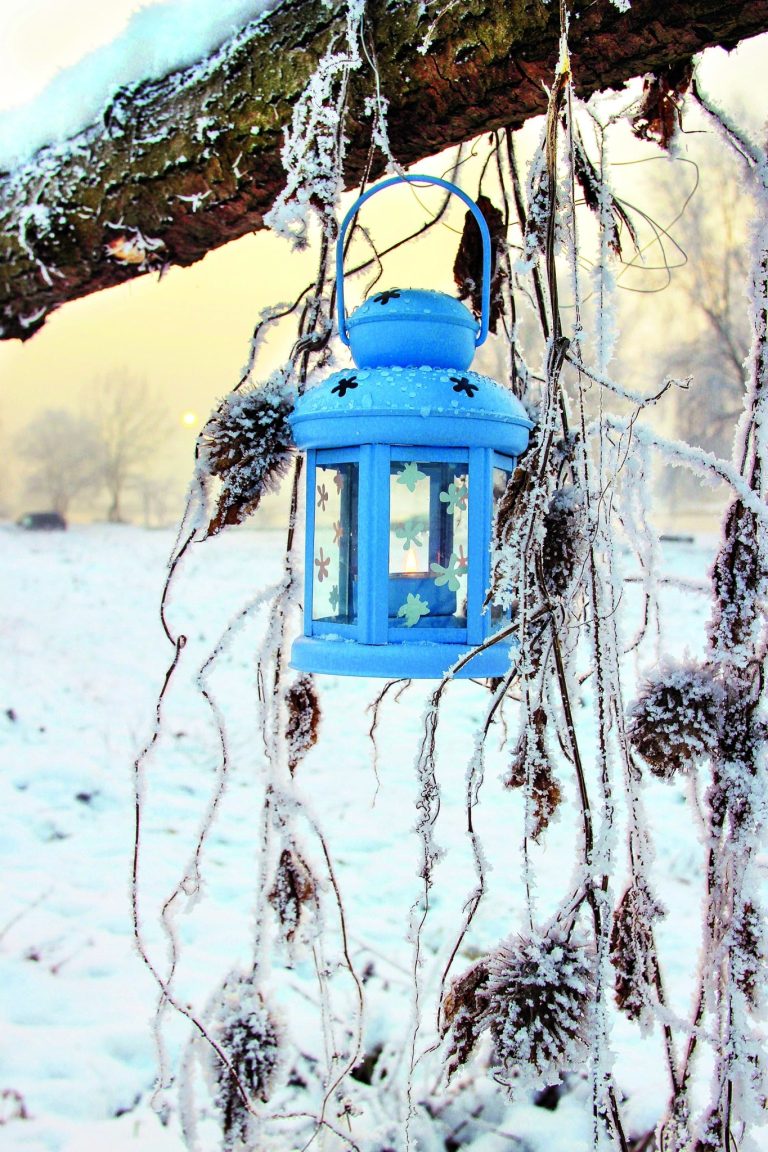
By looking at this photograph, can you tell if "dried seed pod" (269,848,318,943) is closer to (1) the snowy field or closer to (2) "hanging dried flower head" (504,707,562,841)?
(1) the snowy field

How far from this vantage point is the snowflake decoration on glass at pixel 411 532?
1.29 m

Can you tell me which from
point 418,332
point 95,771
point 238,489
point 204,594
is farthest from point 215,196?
point 204,594

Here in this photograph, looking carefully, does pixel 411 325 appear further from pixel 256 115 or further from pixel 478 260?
pixel 256 115

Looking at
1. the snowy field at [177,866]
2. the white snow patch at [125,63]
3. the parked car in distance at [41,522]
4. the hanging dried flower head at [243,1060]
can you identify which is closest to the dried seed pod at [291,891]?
the hanging dried flower head at [243,1060]

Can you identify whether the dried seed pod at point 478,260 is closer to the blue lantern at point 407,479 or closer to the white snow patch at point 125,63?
the blue lantern at point 407,479

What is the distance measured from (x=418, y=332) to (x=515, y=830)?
2554 mm

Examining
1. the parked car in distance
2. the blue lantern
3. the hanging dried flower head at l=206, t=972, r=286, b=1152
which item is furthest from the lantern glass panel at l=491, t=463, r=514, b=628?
the parked car in distance

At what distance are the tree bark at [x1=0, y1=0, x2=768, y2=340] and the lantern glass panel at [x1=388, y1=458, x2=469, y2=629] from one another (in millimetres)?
532

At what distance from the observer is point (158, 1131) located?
1.94 metres

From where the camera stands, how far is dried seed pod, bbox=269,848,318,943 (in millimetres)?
1431

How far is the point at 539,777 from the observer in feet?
3.54

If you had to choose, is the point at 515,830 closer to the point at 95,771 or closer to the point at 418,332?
the point at 95,771

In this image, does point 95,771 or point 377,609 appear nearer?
point 377,609

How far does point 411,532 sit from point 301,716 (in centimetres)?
37
